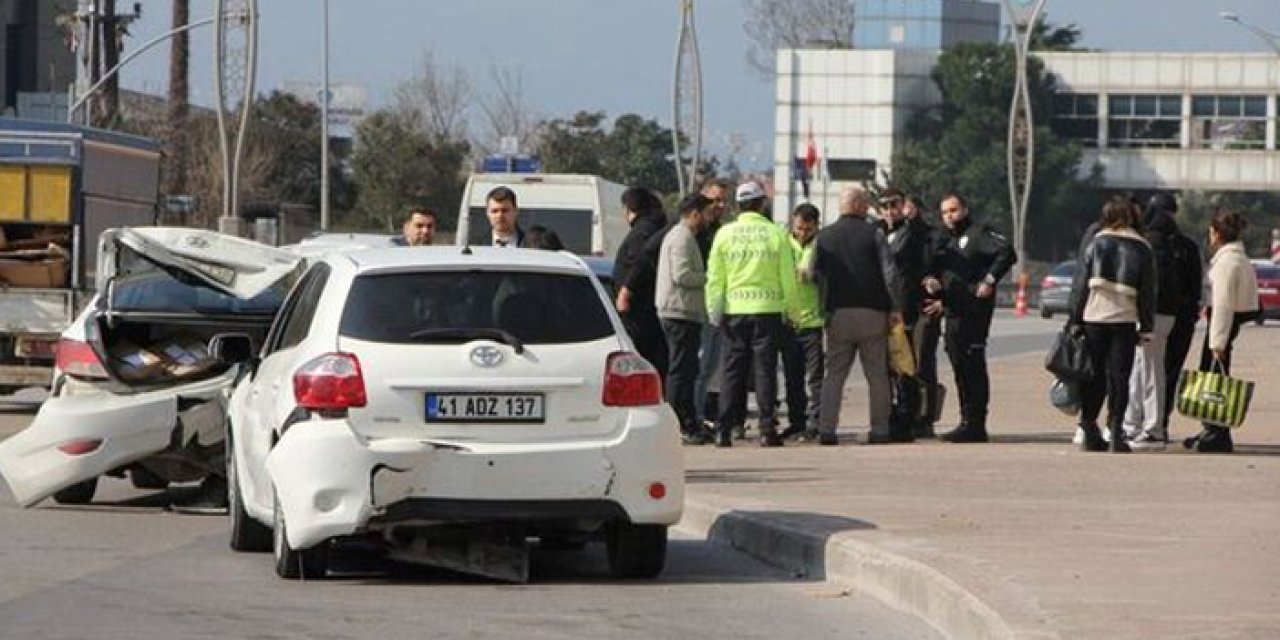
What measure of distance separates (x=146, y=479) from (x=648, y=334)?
408cm

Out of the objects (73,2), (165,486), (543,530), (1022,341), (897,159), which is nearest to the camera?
(543,530)

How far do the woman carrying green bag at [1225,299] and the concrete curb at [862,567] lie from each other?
5.86m

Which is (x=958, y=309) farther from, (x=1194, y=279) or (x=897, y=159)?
(x=897, y=159)

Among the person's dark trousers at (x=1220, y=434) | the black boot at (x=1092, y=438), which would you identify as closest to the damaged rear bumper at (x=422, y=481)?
the black boot at (x=1092, y=438)

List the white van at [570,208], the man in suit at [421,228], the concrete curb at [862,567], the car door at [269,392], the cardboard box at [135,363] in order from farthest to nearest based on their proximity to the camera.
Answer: the white van at [570,208]
the man in suit at [421,228]
the cardboard box at [135,363]
the car door at [269,392]
the concrete curb at [862,567]

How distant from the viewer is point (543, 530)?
1282cm

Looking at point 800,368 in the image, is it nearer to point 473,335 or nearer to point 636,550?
point 636,550

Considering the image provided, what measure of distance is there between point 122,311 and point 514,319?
4798mm

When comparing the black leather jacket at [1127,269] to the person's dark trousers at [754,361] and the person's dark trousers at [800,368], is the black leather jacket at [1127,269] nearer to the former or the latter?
the person's dark trousers at [754,361]

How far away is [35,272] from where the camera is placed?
28.0m

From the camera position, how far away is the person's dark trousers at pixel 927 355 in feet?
71.0

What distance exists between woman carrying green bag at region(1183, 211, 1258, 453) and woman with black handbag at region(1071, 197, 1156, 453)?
0.78 metres

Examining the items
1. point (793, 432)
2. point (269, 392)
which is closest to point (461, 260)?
point (269, 392)

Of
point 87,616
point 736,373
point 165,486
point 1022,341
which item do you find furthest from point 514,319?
point 1022,341
